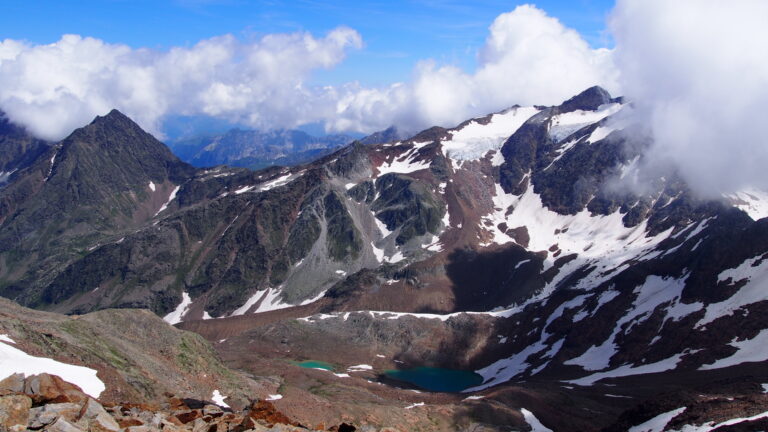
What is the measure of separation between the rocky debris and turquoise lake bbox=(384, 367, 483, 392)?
4606 inches

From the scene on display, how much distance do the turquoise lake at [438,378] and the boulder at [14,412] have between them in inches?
5079

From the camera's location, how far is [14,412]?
27.0 metres

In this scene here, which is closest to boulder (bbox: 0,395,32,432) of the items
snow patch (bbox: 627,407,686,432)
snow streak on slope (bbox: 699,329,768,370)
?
snow patch (bbox: 627,407,686,432)

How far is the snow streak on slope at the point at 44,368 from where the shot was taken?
47.7 meters

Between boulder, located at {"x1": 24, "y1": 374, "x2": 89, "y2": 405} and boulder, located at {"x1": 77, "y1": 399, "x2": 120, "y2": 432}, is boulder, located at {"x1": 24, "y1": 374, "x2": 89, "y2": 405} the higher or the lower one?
the higher one

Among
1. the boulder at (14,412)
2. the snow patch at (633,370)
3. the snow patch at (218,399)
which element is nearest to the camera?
the boulder at (14,412)

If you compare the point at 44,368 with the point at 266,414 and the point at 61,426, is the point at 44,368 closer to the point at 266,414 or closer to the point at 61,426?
the point at 266,414

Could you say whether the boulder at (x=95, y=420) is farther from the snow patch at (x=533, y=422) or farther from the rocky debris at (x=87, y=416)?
the snow patch at (x=533, y=422)

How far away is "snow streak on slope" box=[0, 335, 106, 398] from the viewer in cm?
4772

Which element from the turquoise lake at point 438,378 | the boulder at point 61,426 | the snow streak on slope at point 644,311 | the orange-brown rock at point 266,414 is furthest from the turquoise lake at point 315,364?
the boulder at point 61,426

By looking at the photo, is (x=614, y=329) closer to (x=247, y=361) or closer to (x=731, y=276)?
(x=731, y=276)

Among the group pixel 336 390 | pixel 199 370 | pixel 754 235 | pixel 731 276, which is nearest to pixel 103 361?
pixel 199 370

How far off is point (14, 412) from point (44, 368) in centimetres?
2749

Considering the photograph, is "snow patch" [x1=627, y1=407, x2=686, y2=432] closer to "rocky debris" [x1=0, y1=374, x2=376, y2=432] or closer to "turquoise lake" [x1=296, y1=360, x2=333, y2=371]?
"rocky debris" [x1=0, y1=374, x2=376, y2=432]
